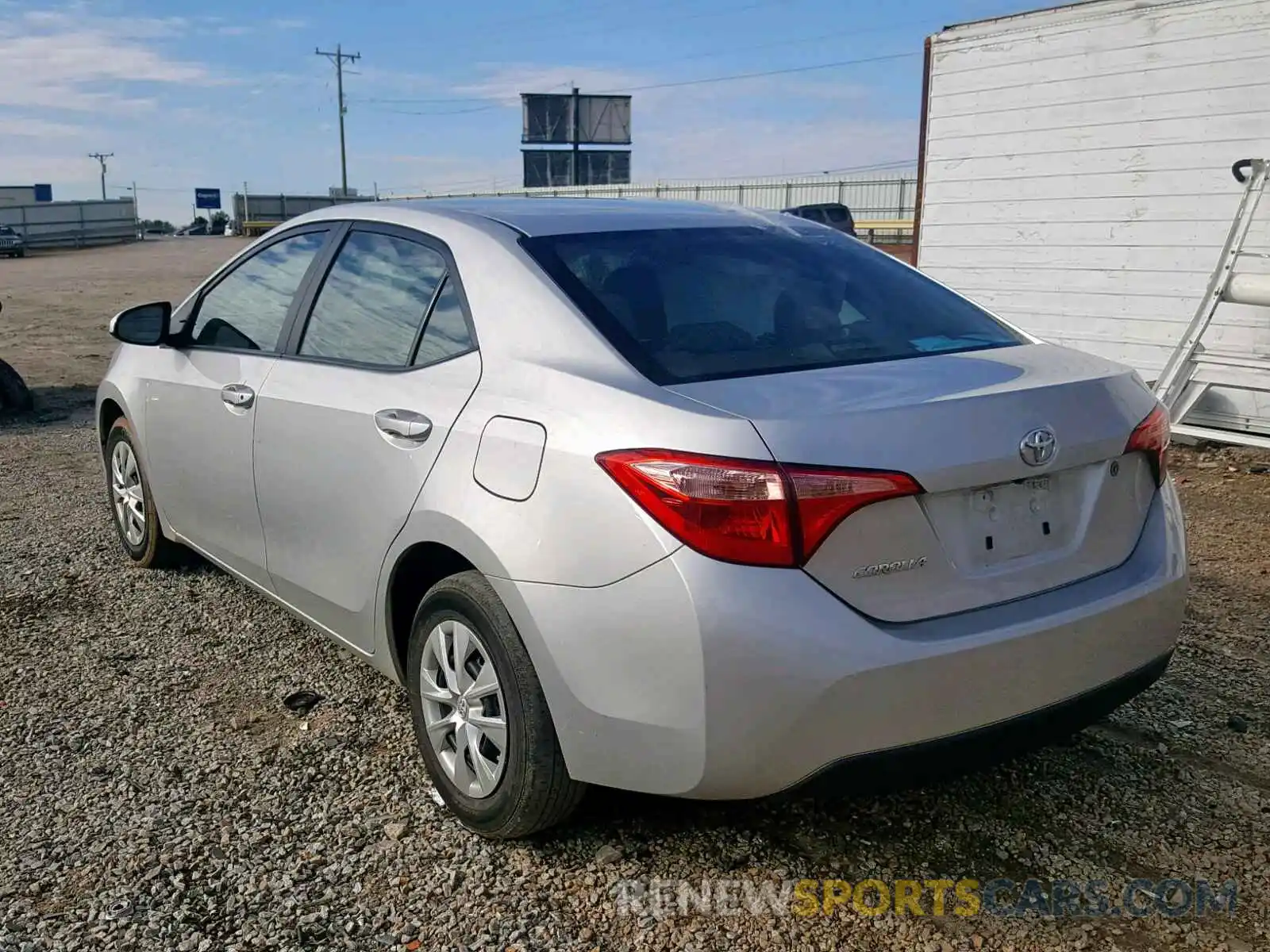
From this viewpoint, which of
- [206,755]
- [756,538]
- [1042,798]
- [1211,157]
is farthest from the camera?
[1211,157]

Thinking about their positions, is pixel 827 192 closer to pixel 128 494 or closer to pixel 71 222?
pixel 128 494

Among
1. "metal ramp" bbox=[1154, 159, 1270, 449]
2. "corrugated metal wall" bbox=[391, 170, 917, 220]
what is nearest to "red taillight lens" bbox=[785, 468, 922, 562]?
"metal ramp" bbox=[1154, 159, 1270, 449]

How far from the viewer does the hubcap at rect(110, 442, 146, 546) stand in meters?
4.95

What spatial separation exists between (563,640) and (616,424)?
479 millimetres

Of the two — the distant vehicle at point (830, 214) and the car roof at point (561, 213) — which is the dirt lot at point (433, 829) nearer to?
the car roof at point (561, 213)

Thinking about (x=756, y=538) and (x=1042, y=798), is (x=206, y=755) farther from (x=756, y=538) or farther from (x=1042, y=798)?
(x=1042, y=798)

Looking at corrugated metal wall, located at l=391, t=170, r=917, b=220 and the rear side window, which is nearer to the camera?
the rear side window

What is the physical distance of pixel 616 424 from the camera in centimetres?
244

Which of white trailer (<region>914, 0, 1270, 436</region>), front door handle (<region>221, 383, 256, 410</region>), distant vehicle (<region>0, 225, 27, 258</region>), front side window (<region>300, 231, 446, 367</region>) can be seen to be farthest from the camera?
distant vehicle (<region>0, 225, 27, 258</region>)

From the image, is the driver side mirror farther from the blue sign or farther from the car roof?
the blue sign

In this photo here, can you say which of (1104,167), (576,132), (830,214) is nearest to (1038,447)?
(1104,167)

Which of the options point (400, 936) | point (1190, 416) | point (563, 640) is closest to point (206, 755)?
point (400, 936)

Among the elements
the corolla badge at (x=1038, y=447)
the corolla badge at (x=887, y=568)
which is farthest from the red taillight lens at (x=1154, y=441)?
the corolla badge at (x=887, y=568)

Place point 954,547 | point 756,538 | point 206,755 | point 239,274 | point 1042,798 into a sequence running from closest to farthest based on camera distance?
point 756,538 < point 954,547 < point 1042,798 < point 206,755 < point 239,274
